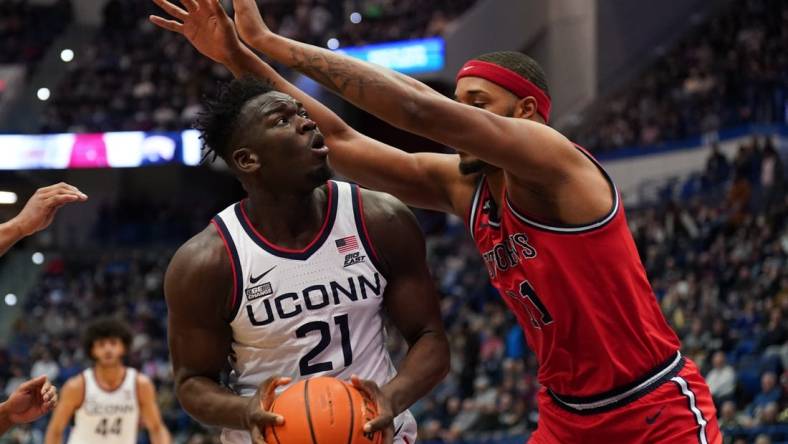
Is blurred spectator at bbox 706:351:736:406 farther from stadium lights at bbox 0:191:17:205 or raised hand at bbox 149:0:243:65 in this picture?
stadium lights at bbox 0:191:17:205

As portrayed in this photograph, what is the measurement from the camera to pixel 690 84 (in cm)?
2048

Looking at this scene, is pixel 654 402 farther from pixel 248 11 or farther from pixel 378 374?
pixel 248 11

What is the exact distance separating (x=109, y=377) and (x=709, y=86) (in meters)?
13.9

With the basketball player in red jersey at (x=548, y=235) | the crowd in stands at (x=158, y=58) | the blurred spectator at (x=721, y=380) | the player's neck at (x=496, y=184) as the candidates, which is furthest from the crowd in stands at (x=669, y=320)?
the player's neck at (x=496, y=184)

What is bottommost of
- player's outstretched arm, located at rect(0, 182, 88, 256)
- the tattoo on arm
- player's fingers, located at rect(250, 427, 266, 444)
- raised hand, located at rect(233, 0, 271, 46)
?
player's fingers, located at rect(250, 427, 266, 444)

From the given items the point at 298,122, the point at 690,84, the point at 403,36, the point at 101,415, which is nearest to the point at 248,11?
the point at 298,122

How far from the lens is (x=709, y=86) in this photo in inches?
782

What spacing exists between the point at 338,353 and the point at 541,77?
1399 millimetres

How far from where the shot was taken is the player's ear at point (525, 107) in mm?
4456

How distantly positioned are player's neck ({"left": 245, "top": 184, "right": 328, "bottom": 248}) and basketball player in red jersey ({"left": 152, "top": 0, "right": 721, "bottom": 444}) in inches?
19.5

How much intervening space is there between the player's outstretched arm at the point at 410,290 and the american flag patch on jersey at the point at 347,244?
7cm

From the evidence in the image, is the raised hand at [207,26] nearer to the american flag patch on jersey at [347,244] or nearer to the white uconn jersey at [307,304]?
the white uconn jersey at [307,304]

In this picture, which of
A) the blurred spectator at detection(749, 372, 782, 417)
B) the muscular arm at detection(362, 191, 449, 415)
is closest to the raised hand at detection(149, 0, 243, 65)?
the muscular arm at detection(362, 191, 449, 415)

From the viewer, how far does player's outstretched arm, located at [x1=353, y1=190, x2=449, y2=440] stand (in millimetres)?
4250
